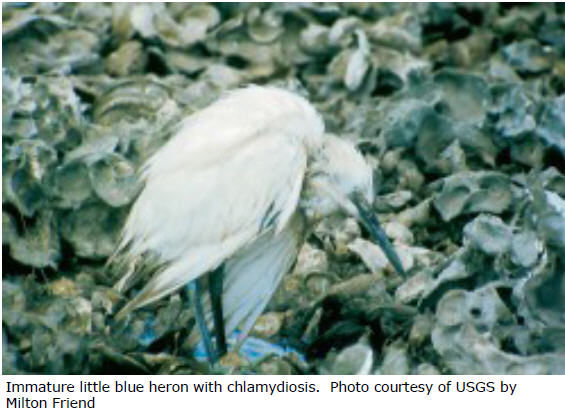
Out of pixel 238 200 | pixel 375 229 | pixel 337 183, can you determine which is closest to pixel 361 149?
pixel 375 229

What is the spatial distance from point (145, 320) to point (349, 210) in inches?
15.6

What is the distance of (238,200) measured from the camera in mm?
2188

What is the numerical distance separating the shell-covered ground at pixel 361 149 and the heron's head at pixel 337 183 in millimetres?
178

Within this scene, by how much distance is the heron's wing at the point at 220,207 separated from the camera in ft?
7.17

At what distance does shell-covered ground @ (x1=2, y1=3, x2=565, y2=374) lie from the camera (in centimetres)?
221

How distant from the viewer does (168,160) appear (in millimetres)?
2240

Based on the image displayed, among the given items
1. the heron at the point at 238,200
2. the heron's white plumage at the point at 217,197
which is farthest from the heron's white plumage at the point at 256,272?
the heron's white plumage at the point at 217,197

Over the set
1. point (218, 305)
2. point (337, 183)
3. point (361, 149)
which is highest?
point (337, 183)

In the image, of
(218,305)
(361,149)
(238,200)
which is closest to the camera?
(238,200)

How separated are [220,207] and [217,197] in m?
0.02

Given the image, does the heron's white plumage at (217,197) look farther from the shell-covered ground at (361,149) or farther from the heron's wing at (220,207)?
the shell-covered ground at (361,149)

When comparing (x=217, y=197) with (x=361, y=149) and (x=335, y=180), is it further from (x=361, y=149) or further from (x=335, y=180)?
(x=361, y=149)

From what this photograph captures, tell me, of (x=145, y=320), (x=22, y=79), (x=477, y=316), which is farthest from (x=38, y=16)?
(x=477, y=316)

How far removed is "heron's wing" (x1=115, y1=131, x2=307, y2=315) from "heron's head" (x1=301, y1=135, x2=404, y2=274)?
0.07m
